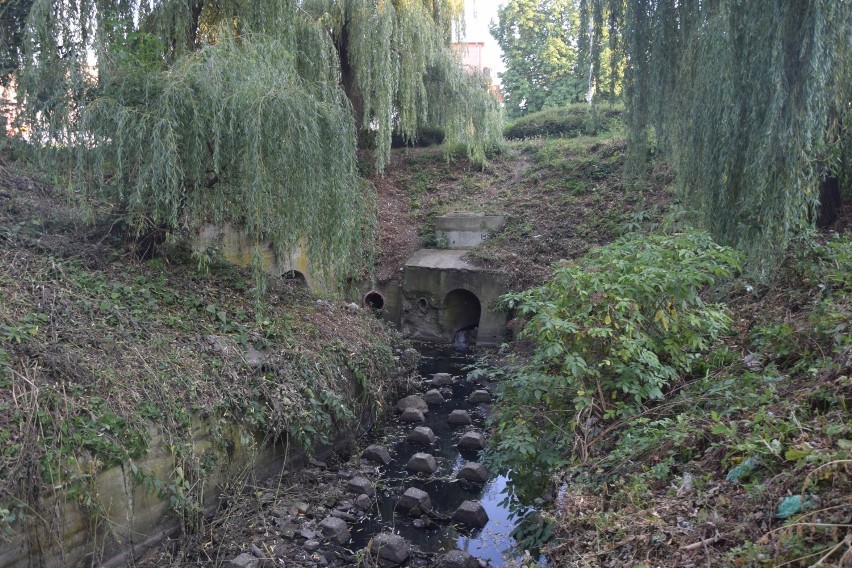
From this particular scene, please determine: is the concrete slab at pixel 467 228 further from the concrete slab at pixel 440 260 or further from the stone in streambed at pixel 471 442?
the stone in streambed at pixel 471 442

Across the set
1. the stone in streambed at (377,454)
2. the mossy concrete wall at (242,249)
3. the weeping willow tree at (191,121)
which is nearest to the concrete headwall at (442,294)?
the mossy concrete wall at (242,249)

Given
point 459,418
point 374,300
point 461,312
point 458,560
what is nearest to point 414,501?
point 458,560

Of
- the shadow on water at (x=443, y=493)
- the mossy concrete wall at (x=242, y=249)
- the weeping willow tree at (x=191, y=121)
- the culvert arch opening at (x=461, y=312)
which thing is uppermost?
the weeping willow tree at (x=191, y=121)

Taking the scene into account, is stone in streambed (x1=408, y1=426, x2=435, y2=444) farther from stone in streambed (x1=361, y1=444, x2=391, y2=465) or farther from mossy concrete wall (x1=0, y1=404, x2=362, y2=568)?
mossy concrete wall (x1=0, y1=404, x2=362, y2=568)

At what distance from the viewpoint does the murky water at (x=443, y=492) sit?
6.12 m

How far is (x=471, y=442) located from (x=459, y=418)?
0.88 meters

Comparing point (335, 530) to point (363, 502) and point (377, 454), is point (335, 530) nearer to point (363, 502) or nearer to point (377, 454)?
point (363, 502)

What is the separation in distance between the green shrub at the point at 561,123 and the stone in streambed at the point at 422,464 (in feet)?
44.3

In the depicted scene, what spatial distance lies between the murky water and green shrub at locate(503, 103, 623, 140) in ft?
39.4

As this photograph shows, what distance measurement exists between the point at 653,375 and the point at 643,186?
10.5 meters

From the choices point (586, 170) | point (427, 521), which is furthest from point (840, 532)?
point (586, 170)

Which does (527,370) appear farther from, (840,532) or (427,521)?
(840,532)

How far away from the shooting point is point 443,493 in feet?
23.4

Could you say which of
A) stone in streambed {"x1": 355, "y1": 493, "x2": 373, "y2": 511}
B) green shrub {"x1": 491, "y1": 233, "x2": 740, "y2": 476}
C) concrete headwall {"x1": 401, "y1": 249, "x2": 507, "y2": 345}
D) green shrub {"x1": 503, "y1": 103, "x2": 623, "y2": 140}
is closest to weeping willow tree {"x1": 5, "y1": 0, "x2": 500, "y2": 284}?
stone in streambed {"x1": 355, "y1": 493, "x2": 373, "y2": 511}
